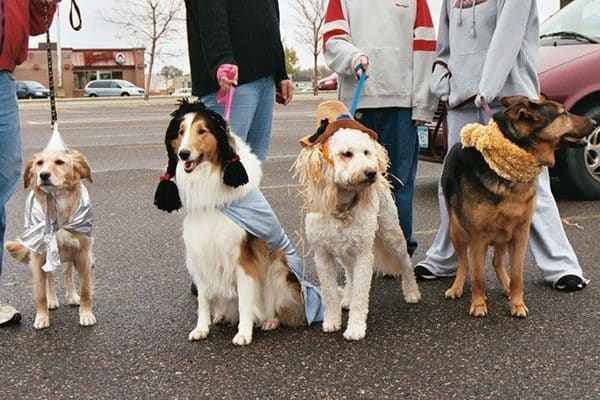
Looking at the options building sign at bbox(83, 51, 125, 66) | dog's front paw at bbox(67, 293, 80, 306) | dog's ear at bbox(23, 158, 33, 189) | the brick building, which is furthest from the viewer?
building sign at bbox(83, 51, 125, 66)

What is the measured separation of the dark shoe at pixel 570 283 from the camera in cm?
438

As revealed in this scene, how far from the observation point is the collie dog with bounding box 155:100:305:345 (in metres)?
3.60

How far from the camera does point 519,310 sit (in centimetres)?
398

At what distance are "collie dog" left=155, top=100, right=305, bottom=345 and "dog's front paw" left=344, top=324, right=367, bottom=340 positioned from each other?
15.3 inches

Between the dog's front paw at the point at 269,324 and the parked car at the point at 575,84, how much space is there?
10.4 ft

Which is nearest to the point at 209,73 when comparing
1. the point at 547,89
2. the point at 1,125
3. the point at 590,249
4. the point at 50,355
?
the point at 1,125

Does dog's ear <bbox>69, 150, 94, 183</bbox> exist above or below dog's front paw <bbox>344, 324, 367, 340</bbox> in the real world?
above

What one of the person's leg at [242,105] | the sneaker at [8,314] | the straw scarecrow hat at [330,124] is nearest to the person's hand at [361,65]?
the straw scarecrow hat at [330,124]

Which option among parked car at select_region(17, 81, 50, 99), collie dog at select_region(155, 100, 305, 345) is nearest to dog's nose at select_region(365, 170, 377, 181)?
collie dog at select_region(155, 100, 305, 345)

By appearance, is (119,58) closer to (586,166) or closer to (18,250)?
(586,166)

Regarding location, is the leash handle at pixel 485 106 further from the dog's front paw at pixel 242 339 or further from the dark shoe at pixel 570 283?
the dog's front paw at pixel 242 339

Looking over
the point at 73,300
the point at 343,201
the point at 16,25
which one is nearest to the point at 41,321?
the point at 73,300

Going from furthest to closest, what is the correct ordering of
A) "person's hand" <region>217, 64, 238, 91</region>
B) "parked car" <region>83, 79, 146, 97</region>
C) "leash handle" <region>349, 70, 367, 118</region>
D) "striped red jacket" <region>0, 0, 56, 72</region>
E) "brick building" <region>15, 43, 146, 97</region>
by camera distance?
"brick building" <region>15, 43, 146, 97</region> < "parked car" <region>83, 79, 146, 97</region> < "leash handle" <region>349, 70, 367, 118</region> < "person's hand" <region>217, 64, 238, 91</region> < "striped red jacket" <region>0, 0, 56, 72</region>

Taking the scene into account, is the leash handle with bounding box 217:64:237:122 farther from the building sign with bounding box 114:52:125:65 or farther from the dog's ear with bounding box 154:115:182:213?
the building sign with bounding box 114:52:125:65
